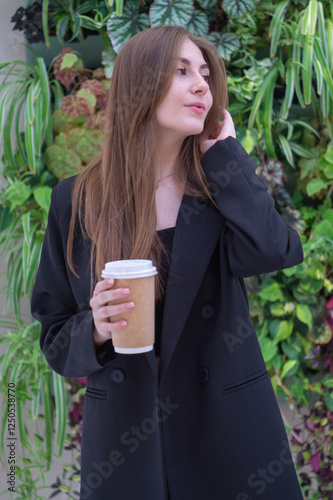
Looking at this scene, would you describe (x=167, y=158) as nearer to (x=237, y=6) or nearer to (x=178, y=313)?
(x=178, y=313)

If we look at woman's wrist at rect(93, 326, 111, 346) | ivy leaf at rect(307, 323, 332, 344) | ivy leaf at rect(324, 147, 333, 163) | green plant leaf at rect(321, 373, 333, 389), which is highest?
ivy leaf at rect(324, 147, 333, 163)

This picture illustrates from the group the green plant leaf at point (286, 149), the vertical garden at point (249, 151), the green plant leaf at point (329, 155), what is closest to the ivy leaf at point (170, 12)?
the vertical garden at point (249, 151)

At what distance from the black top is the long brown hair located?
2 centimetres

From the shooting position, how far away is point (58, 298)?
3.51 feet

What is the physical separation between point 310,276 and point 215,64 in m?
0.94

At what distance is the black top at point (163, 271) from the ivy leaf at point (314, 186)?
0.97 meters

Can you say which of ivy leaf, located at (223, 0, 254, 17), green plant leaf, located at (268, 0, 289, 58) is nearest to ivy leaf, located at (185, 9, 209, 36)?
ivy leaf, located at (223, 0, 254, 17)

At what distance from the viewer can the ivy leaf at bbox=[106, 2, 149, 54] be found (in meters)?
1.81

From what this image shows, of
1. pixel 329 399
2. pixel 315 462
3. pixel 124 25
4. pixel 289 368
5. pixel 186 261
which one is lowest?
pixel 315 462

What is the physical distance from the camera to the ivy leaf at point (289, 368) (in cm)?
180

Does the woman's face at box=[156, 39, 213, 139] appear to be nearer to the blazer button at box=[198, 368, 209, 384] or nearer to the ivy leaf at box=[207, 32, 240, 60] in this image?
the blazer button at box=[198, 368, 209, 384]

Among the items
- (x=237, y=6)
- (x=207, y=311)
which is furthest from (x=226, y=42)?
(x=207, y=311)

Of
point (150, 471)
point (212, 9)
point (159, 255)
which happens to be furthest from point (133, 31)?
point (150, 471)

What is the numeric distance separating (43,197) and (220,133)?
93cm
